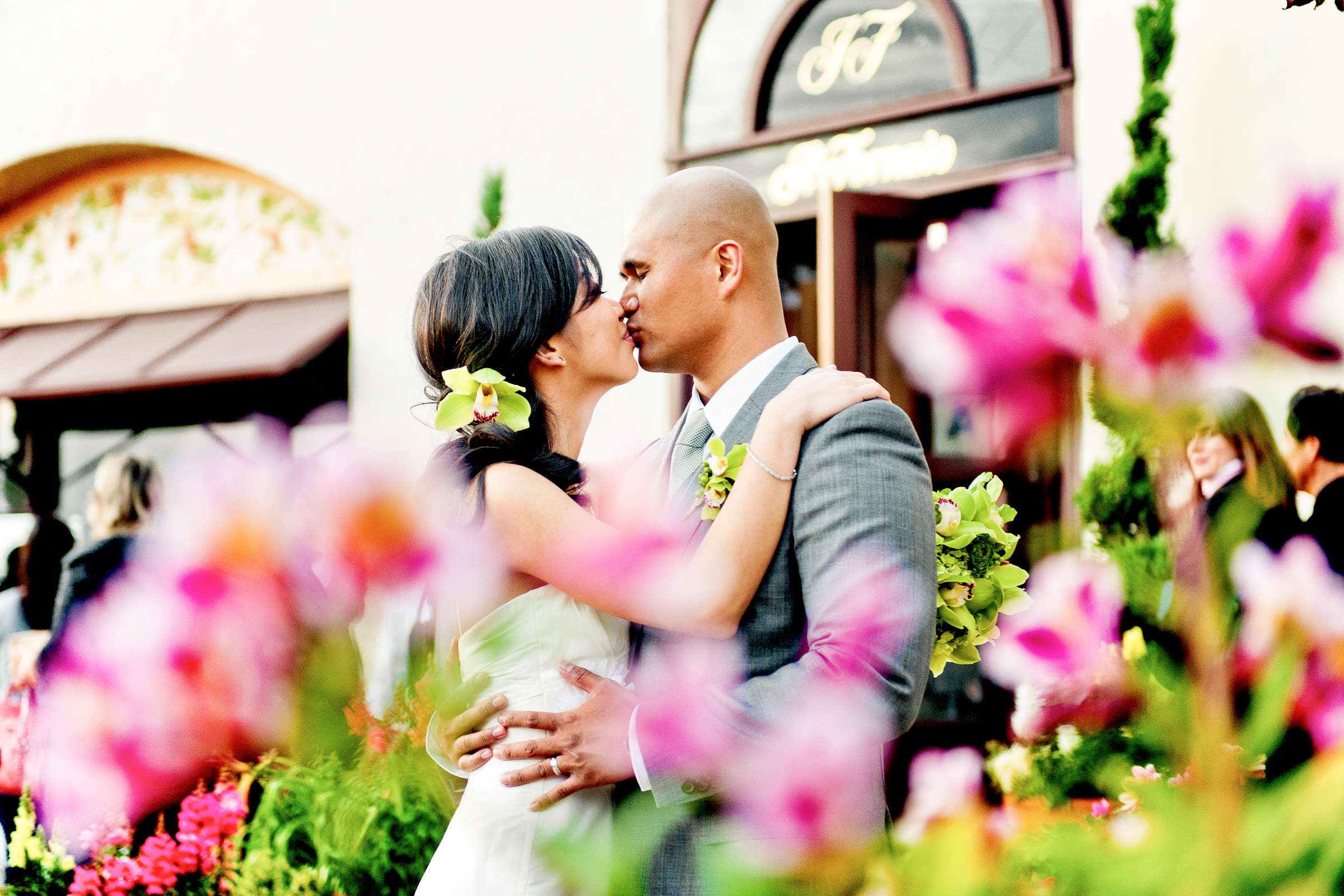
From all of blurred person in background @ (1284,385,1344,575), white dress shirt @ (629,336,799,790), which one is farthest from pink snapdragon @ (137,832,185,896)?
Result: blurred person in background @ (1284,385,1344,575)

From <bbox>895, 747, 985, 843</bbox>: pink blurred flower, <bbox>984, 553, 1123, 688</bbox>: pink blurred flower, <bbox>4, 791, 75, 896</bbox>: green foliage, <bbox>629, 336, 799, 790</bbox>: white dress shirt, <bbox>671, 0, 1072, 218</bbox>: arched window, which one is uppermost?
A: <bbox>671, 0, 1072, 218</bbox>: arched window

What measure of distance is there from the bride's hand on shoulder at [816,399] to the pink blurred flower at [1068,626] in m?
1.06

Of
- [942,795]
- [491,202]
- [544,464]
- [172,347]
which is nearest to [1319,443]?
[544,464]

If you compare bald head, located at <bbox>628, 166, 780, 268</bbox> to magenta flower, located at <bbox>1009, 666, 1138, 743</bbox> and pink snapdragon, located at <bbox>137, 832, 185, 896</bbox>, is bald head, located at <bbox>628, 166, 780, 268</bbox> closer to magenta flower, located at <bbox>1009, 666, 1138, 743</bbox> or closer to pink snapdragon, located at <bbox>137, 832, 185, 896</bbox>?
magenta flower, located at <bbox>1009, 666, 1138, 743</bbox>

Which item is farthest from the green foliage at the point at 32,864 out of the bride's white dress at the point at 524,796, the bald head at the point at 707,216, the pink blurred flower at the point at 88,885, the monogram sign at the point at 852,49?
the monogram sign at the point at 852,49

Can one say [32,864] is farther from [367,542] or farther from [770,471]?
[367,542]

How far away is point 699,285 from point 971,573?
711mm

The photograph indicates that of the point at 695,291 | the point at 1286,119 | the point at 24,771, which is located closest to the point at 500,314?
the point at 695,291

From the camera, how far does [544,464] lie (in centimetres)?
178

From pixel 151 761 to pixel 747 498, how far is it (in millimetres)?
1155

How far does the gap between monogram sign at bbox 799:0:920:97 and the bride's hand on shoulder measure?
4.43 metres

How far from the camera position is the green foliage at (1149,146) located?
4.53m

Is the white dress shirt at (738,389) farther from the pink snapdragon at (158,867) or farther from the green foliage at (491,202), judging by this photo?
the green foliage at (491,202)

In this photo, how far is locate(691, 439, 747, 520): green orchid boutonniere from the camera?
67.4 inches
